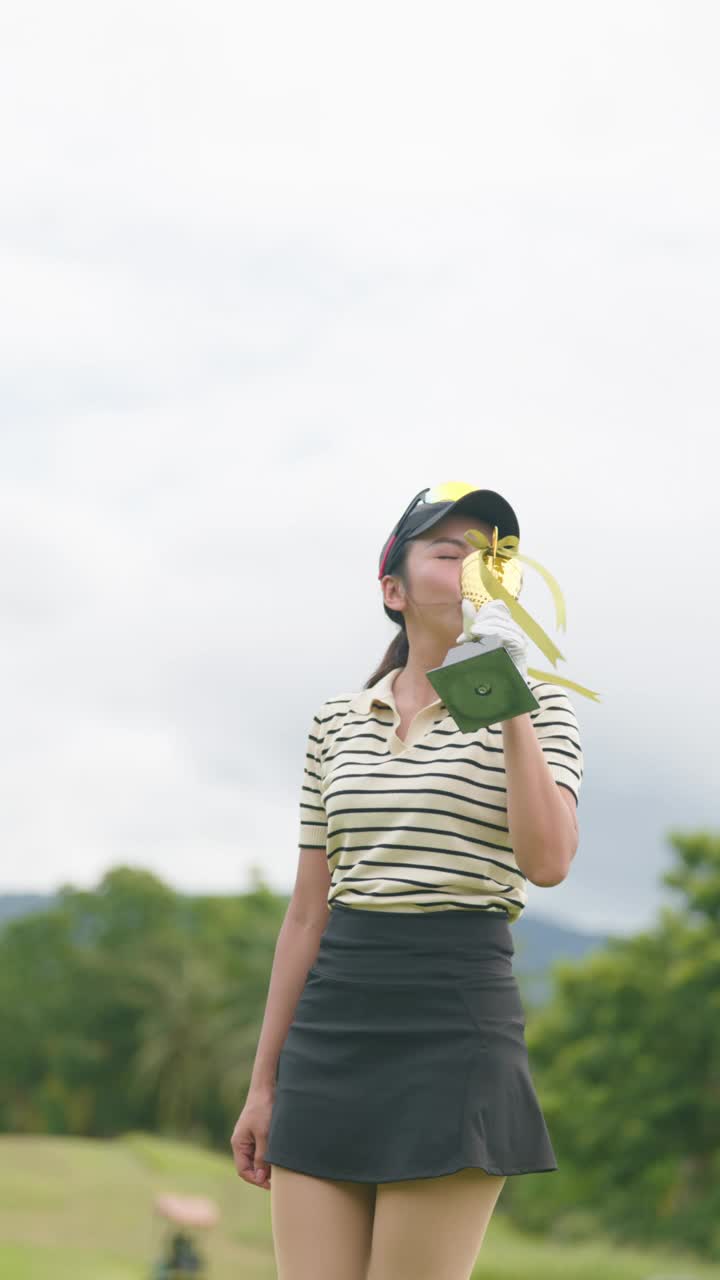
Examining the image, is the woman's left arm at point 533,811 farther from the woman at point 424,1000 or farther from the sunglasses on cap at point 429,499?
the sunglasses on cap at point 429,499

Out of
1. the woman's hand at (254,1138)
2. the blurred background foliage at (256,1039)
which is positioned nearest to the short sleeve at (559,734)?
the woman's hand at (254,1138)

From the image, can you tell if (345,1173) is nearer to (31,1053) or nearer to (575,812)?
(575,812)

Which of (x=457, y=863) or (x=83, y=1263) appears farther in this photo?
(x=83, y=1263)

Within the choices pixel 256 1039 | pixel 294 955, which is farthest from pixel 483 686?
pixel 256 1039

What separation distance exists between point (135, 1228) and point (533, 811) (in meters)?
25.4

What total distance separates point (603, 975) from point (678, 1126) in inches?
103

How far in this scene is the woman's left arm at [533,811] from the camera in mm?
2225

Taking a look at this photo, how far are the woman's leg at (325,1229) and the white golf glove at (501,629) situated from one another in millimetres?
866

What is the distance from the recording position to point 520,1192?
2933 cm

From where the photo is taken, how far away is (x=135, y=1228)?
25438 mm

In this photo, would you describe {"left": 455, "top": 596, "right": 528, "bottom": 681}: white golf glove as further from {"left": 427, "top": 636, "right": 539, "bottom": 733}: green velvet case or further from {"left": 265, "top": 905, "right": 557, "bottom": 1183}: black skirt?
{"left": 265, "top": 905, "right": 557, "bottom": 1183}: black skirt

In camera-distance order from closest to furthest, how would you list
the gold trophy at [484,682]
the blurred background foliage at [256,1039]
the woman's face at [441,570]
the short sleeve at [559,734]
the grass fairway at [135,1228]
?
the gold trophy at [484,682]
the short sleeve at [559,734]
the woman's face at [441,570]
the grass fairway at [135,1228]
the blurred background foliage at [256,1039]

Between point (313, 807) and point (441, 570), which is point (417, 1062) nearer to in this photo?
point (313, 807)

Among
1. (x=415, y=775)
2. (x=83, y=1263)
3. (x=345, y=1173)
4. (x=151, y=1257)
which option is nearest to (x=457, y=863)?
(x=415, y=775)
